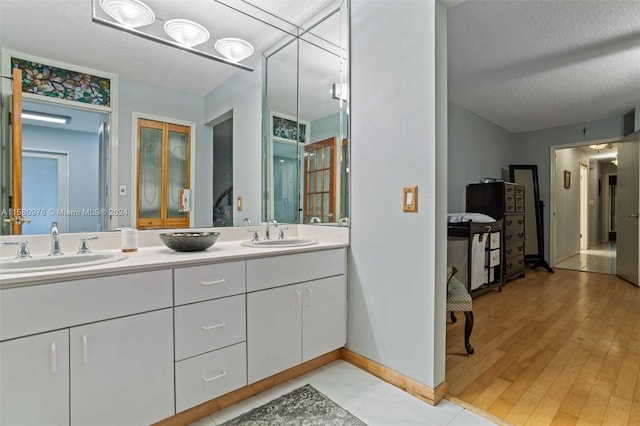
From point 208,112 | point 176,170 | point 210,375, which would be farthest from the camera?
point 208,112

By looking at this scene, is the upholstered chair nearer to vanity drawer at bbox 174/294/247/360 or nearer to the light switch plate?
the light switch plate

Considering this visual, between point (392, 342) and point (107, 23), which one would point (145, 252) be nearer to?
point (107, 23)

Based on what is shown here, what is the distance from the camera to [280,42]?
2.45 meters

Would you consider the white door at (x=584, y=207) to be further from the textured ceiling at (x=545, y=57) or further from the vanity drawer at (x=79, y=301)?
the vanity drawer at (x=79, y=301)

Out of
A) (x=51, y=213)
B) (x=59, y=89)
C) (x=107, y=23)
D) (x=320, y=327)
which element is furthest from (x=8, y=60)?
(x=320, y=327)

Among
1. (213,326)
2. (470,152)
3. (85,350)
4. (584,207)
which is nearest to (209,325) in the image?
(213,326)

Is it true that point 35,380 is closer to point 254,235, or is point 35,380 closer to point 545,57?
point 254,235

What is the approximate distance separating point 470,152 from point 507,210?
1004mm

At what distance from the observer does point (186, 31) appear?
1.97 metres

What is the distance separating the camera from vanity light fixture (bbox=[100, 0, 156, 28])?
1.71m

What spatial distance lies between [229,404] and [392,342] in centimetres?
96

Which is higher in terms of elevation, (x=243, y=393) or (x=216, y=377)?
(x=216, y=377)

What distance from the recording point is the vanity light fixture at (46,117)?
1.51 meters

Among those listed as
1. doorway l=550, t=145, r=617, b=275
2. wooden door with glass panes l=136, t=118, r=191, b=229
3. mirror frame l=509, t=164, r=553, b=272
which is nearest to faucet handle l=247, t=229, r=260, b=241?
wooden door with glass panes l=136, t=118, r=191, b=229
